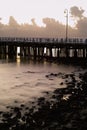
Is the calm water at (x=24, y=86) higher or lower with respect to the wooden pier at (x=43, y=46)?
lower

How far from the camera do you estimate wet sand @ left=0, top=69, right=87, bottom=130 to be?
20.4 m

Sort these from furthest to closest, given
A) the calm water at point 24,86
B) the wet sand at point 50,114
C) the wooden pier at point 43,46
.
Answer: the wooden pier at point 43,46 → the calm water at point 24,86 → the wet sand at point 50,114

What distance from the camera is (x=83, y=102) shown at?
1061 inches

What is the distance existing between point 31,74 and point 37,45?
79.9ft

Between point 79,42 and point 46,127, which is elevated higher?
point 79,42

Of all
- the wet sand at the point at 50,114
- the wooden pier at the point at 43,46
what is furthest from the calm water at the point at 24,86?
the wooden pier at the point at 43,46

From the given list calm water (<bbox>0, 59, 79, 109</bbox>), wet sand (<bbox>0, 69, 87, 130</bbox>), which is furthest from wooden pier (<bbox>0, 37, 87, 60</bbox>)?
wet sand (<bbox>0, 69, 87, 130</bbox>)

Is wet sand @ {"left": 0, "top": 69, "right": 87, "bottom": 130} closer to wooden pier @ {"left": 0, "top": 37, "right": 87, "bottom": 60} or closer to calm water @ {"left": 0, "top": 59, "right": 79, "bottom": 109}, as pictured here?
calm water @ {"left": 0, "top": 59, "right": 79, "bottom": 109}

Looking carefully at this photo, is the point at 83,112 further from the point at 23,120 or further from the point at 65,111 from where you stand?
the point at 23,120

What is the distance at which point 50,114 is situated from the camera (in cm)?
2303

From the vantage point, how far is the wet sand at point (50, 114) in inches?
802

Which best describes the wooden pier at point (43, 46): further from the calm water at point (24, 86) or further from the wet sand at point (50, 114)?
the wet sand at point (50, 114)

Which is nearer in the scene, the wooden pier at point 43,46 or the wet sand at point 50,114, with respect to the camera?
the wet sand at point 50,114

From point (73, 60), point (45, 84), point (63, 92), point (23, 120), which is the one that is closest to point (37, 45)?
point (73, 60)
